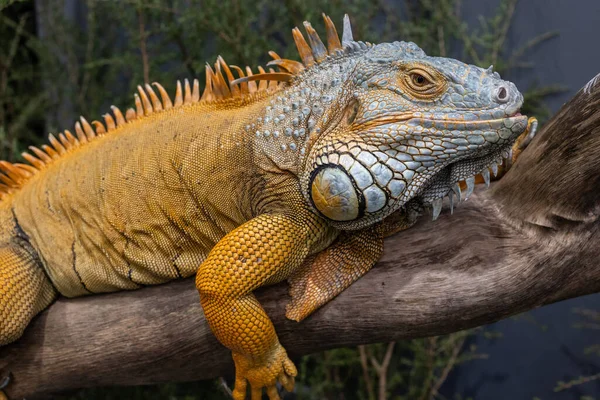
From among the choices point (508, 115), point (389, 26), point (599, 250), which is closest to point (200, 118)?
point (508, 115)

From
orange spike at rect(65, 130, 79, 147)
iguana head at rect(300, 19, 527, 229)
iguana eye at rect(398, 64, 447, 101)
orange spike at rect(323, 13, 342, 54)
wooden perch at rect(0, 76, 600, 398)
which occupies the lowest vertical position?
wooden perch at rect(0, 76, 600, 398)

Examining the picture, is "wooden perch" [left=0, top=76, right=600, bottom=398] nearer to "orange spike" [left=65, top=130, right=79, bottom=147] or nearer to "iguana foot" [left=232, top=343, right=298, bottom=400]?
"iguana foot" [left=232, top=343, right=298, bottom=400]

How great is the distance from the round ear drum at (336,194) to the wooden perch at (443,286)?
0.40 meters

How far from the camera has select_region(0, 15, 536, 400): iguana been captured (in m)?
1.72

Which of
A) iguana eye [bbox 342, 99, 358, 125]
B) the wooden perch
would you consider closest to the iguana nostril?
the wooden perch

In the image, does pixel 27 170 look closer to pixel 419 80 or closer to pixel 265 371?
pixel 265 371

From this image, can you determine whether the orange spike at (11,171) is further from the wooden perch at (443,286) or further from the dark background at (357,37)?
the dark background at (357,37)

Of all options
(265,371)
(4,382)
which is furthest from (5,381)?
(265,371)

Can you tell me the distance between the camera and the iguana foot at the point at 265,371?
1991 mm

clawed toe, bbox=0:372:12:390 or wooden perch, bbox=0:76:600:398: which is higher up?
wooden perch, bbox=0:76:600:398

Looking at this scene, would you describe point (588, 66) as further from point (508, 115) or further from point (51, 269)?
point (51, 269)

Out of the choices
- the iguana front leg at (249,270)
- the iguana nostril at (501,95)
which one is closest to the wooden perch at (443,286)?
the iguana front leg at (249,270)

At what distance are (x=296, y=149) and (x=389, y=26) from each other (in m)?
2.16

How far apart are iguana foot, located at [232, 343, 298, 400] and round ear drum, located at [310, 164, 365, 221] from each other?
59 cm
